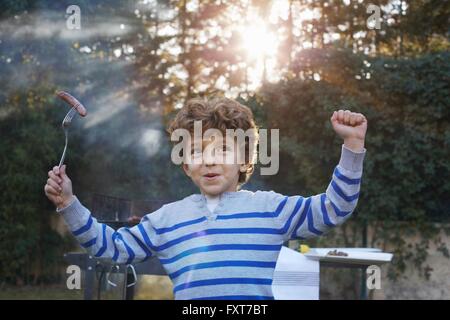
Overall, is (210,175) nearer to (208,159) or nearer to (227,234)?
(208,159)

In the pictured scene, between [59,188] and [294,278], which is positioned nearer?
[59,188]

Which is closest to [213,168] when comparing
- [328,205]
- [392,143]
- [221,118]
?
[221,118]

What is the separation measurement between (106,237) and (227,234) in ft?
1.08

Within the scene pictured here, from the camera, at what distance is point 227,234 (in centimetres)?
180

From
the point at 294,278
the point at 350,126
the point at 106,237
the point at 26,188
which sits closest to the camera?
the point at 350,126

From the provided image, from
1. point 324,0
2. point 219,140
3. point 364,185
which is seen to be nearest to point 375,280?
point 364,185

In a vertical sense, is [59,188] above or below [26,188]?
below

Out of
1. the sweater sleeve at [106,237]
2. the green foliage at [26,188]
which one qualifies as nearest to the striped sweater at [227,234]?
the sweater sleeve at [106,237]

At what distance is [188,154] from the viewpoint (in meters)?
1.93

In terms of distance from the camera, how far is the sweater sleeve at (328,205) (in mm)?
1748

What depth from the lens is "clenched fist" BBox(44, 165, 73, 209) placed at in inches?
68.6
